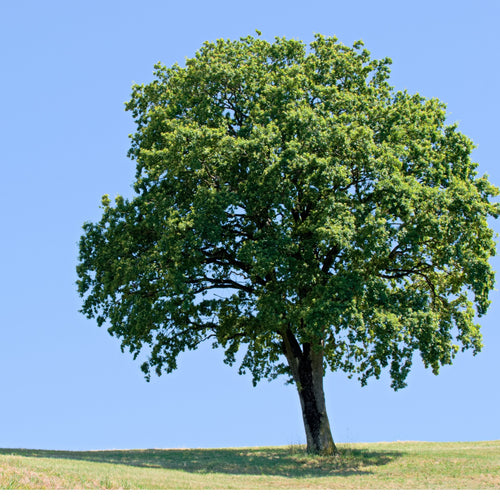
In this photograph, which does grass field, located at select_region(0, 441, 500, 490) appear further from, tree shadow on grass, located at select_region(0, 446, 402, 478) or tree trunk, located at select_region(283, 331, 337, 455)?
tree trunk, located at select_region(283, 331, 337, 455)

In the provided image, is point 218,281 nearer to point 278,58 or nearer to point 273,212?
point 273,212

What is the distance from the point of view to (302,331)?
2519 centimetres

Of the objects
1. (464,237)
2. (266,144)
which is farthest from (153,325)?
(464,237)

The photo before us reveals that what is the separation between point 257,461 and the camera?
26.4 metres

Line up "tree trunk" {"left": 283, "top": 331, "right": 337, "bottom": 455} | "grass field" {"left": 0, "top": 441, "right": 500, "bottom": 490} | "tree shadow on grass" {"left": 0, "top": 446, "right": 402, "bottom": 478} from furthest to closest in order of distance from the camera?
"tree trunk" {"left": 283, "top": 331, "right": 337, "bottom": 455}
"tree shadow on grass" {"left": 0, "top": 446, "right": 402, "bottom": 478}
"grass field" {"left": 0, "top": 441, "right": 500, "bottom": 490}

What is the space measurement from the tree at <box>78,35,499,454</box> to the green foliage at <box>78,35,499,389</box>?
9cm

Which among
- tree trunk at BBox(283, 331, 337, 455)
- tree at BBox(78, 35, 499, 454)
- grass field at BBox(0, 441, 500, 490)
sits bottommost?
grass field at BBox(0, 441, 500, 490)

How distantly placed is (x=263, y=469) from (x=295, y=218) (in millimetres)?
11081

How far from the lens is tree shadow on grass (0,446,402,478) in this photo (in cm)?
2362

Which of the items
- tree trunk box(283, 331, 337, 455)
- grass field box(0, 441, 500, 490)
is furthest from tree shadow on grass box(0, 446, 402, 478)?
tree trunk box(283, 331, 337, 455)

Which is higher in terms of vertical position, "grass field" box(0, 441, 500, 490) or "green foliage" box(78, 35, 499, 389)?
"green foliage" box(78, 35, 499, 389)

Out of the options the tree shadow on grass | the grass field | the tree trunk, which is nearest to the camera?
the grass field

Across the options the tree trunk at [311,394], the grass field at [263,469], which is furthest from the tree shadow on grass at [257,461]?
the tree trunk at [311,394]

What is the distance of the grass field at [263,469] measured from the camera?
17.4 metres
